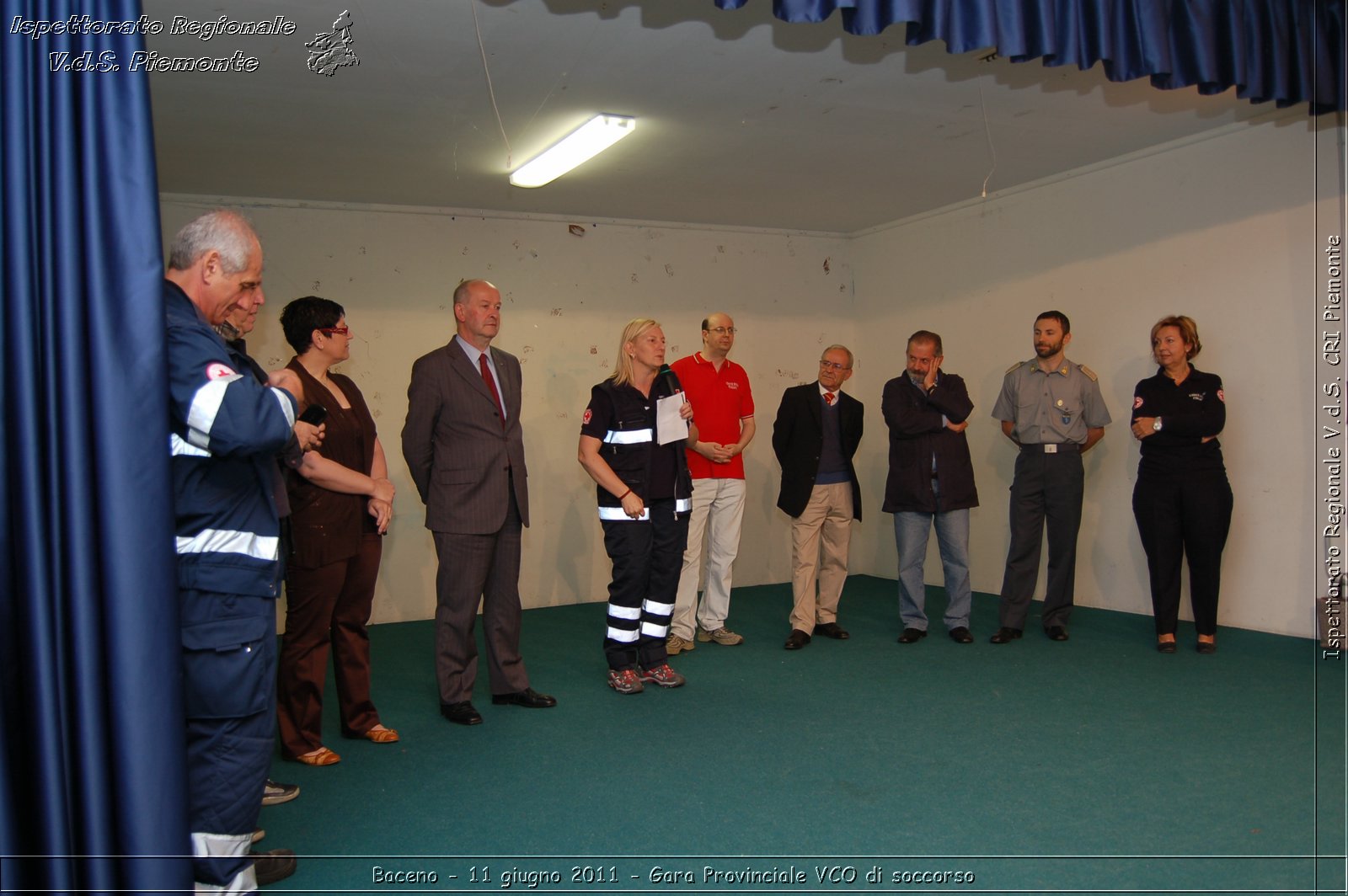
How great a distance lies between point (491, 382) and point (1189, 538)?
140 inches

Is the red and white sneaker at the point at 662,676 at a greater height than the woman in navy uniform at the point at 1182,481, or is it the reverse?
the woman in navy uniform at the point at 1182,481

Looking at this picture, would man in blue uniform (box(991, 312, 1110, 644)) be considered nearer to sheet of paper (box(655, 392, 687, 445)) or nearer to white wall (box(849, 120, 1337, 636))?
white wall (box(849, 120, 1337, 636))

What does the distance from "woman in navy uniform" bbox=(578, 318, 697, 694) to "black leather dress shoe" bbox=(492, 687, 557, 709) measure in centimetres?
34

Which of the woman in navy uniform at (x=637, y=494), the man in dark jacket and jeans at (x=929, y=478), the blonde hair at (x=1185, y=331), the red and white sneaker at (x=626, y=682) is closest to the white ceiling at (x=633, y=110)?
the blonde hair at (x=1185, y=331)

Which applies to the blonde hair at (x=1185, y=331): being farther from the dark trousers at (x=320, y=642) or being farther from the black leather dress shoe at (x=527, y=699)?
the dark trousers at (x=320, y=642)

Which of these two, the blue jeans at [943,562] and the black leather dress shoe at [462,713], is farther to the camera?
the blue jeans at [943,562]

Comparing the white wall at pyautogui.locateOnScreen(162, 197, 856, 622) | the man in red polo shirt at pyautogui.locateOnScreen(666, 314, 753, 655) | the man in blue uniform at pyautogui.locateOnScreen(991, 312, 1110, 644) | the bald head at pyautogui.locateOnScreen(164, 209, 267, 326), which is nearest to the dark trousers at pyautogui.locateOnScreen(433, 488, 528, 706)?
the man in red polo shirt at pyautogui.locateOnScreen(666, 314, 753, 655)

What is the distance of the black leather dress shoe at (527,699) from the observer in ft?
13.9

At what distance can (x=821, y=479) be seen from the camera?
5.53 meters

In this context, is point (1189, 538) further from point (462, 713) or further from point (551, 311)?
point (551, 311)

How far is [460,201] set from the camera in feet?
21.5

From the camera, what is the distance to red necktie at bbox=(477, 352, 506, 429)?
415 cm

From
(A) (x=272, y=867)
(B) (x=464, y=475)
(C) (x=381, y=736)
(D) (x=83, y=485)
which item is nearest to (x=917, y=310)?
(B) (x=464, y=475)

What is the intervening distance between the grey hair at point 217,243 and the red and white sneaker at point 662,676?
2883mm
